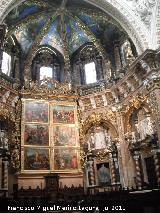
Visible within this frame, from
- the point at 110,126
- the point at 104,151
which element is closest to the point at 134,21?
the point at 110,126

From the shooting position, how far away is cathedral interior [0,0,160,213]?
1777 cm

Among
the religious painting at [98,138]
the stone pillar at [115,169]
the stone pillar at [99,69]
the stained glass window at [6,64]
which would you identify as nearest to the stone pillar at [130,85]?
the stone pillar at [99,69]

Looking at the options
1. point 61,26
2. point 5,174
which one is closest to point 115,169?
A: point 5,174

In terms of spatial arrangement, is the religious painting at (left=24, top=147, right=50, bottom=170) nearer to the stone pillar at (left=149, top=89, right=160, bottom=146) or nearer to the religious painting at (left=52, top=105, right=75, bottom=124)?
the religious painting at (left=52, top=105, right=75, bottom=124)

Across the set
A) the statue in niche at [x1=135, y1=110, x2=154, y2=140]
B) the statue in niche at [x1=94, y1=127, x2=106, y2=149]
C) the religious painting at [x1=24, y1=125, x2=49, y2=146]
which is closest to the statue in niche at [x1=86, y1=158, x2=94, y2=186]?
the statue in niche at [x1=94, y1=127, x2=106, y2=149]

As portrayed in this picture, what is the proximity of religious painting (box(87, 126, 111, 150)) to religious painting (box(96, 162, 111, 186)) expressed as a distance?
1250 mm

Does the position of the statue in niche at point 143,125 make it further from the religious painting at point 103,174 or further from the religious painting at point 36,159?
the religious painting at point 36,159

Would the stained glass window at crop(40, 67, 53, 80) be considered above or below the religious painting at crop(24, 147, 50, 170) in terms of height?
above

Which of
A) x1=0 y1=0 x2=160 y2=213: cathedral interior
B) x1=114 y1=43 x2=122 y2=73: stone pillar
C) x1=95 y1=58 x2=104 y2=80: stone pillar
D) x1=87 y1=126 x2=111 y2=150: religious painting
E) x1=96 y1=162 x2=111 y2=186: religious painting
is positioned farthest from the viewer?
x1=95 y1=58 x2=104 y2=80: stone pillar

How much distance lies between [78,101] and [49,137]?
3.74m

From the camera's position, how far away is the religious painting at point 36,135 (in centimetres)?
1955

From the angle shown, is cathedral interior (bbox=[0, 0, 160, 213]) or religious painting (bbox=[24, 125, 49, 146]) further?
religious painting (bbox=[24, 125, 49, 146])

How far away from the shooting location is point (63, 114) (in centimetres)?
2130

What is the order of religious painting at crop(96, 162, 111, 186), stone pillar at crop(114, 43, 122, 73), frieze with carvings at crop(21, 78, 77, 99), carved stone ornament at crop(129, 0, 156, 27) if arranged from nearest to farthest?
carved stone ornament at crop(129, 0, 156, 27) < religious painting at crop(96, 162, 111, 186) < frieze with carvings at crop(21, 78, 77, 99) < stone pillar at crop(114, 43, 122, 73)
